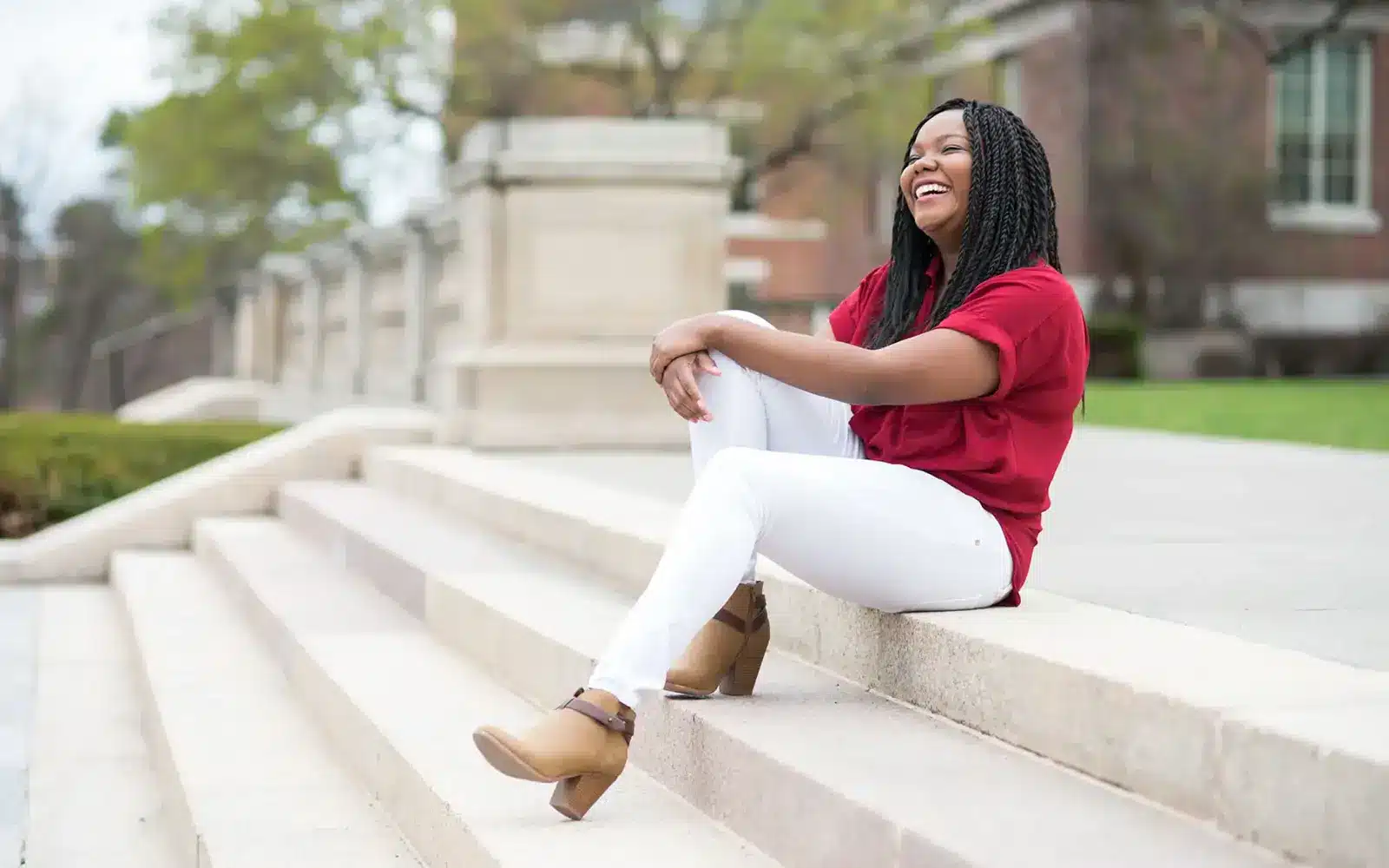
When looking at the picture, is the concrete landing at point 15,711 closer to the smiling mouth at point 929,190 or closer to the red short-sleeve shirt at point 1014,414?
the red short-sleeve shirt at point 1014,414

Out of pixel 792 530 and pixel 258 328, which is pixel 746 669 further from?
pixel 258 328

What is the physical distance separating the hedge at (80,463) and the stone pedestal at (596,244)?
2983 mm

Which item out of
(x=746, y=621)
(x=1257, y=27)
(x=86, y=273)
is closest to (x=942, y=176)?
(x=746, y=621)

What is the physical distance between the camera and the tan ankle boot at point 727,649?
3.80 m

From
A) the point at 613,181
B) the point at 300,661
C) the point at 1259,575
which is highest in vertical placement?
the point at 613,181

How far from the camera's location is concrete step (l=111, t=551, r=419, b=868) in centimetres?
412

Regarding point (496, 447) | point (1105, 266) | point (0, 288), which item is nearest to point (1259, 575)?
point (496, 447)

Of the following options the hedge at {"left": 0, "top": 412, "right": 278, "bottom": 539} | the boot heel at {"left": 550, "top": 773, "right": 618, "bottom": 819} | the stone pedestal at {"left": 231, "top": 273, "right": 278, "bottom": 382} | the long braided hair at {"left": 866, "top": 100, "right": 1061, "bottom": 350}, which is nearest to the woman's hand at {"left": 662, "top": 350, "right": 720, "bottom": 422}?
the long braided hair at {"left": 866, "top": 100, "right": 1061, "bottom": 350}

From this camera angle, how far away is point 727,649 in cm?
381

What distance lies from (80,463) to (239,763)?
26.4ft

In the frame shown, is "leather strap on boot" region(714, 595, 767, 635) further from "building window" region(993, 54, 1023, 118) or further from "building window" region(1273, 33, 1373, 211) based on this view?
"building window" region(993, 54, 1023, 118)

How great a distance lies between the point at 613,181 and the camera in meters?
10.4

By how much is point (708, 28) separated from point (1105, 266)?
7.68 metres

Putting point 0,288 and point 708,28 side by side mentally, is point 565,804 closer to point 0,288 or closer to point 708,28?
point 708,28
